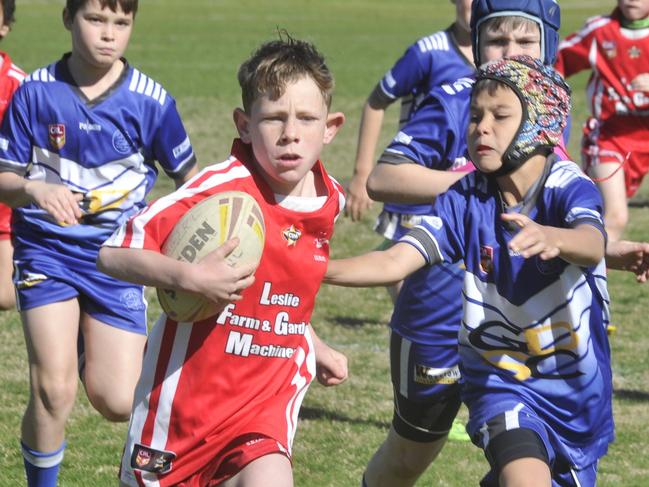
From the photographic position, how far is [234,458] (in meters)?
4.11

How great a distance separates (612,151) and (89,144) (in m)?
5.57

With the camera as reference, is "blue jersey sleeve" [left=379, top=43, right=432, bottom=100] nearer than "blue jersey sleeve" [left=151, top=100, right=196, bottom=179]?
No

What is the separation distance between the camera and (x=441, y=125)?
496 cm

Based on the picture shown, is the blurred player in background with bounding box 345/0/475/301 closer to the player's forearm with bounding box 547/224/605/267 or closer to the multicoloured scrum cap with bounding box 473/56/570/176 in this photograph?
the multicoloured scrum cap with bounding box 473/56/570/176

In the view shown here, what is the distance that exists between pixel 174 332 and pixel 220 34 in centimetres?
2975

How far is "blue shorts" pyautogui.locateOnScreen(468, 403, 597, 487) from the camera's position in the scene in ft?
13.2

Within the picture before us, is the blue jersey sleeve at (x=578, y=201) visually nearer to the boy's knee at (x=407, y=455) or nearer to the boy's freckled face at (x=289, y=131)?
the boy's freckled face at (x=289, y=131)

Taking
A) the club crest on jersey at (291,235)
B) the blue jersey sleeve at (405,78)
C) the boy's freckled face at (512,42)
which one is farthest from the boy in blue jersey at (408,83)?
the club crest on jersey at (291,235)

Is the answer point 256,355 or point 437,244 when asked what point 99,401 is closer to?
point 256,355

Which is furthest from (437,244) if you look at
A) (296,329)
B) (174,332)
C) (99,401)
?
(99,401)

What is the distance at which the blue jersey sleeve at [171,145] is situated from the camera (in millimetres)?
5770

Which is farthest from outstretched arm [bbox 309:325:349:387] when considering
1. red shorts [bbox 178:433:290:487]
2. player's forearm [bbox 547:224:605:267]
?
player's forearm [bbox 547:224:605:267]

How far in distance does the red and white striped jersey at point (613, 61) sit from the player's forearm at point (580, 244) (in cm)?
Result: 671

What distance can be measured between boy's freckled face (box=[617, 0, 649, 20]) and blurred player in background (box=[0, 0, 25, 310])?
16.7 ft
